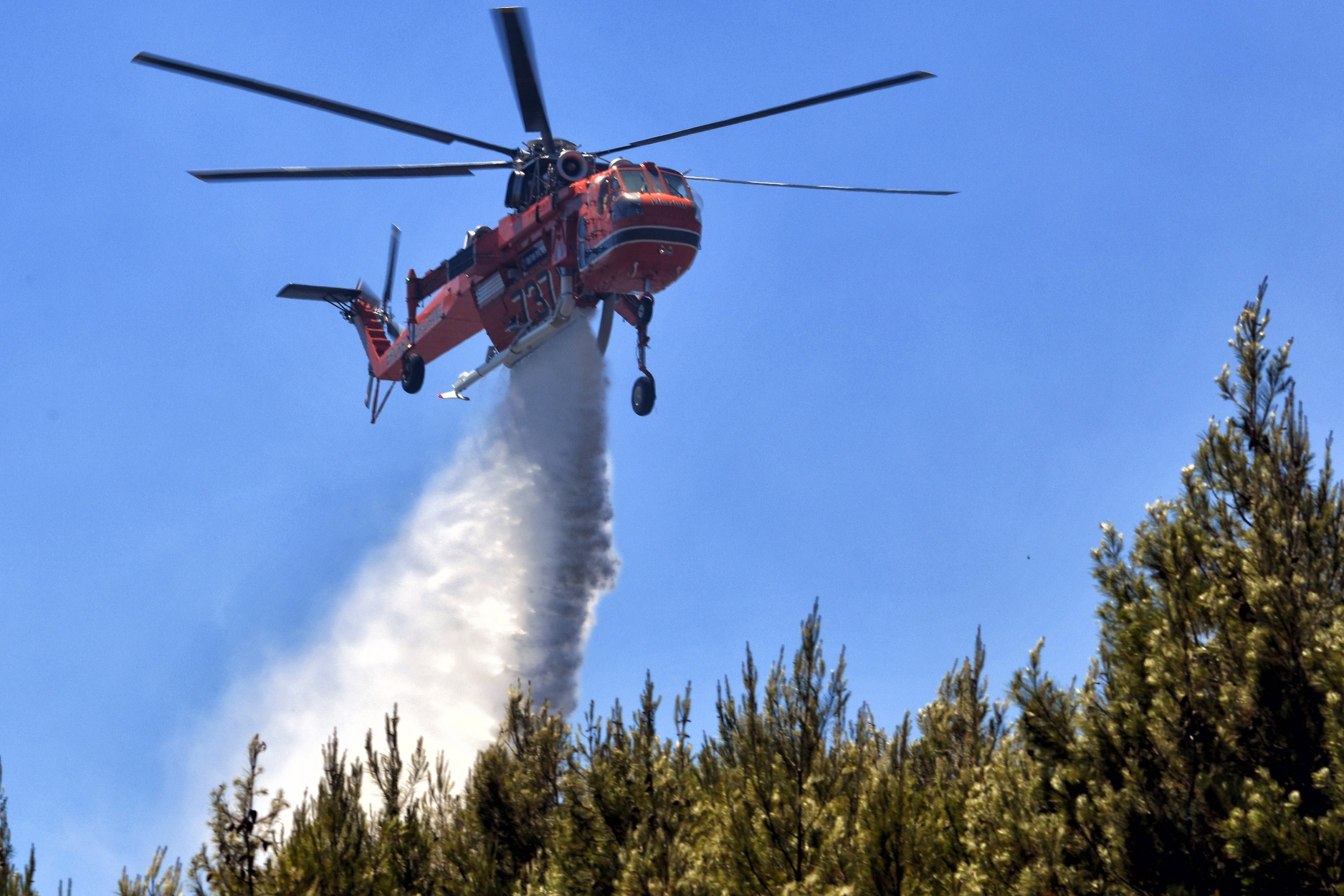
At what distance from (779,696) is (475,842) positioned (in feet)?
21.9

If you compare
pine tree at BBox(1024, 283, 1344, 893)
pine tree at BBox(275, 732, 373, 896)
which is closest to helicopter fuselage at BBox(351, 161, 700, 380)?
pine tree at BBox(275, 732, 373, 896)

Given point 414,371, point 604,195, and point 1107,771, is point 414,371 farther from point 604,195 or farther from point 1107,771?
point 1107,771

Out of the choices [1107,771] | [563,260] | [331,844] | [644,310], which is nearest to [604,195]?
[563,260]

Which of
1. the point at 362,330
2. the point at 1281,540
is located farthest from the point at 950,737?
the point at 362,330

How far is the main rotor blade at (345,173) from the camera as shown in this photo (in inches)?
1051

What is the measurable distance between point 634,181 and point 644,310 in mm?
3475

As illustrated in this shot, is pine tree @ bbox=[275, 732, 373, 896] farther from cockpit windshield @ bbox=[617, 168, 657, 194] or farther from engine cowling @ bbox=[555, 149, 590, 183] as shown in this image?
engine cowling @ bbox=[555, 149, 590, 183]

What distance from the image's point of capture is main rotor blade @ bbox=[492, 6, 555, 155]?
26.9 m

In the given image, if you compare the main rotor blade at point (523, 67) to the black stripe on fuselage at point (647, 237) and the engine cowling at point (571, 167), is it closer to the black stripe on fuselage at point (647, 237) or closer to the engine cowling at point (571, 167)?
the engine cowling at point (571, 167)

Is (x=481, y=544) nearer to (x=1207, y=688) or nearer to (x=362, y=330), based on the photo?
(x=362, y=330)

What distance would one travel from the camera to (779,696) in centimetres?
1160

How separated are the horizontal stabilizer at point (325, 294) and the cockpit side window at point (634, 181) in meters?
17.1

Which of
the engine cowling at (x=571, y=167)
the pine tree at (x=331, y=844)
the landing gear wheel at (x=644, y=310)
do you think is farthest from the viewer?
the landing gear wheel at (x=644, y=310)

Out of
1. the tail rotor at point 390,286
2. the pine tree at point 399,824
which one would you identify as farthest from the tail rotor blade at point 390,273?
the pine tree at point 399,824
